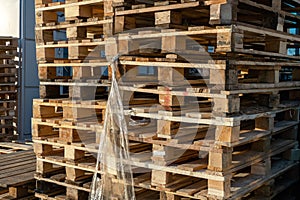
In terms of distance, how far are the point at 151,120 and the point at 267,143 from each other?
1.12m

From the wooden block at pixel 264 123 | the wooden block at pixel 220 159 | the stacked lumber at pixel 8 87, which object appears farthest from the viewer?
the stacked lumber at pixel 8 87

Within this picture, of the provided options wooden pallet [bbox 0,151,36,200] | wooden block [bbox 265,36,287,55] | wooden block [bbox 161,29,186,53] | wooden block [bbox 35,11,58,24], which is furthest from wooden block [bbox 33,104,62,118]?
wooden block [bbox 265,36,287,55]

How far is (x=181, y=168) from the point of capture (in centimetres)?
346

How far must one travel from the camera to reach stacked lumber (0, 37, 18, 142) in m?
8.62

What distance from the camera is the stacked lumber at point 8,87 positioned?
8.62 m

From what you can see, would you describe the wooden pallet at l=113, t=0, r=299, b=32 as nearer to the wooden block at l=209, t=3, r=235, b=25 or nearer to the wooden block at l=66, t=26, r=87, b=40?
the wooden block at l=209, t=3, r=235, b=25

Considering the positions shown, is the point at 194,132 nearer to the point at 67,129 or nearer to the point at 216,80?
the point at 216,80

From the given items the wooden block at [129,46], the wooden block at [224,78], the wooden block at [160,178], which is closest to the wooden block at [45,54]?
the wooden block at [129,46]

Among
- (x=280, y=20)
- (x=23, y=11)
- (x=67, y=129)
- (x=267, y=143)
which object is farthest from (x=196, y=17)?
(x=23, y=11)

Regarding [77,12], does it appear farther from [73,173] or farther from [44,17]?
[73,173]

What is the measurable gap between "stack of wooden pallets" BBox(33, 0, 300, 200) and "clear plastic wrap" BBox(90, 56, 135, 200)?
75 mm

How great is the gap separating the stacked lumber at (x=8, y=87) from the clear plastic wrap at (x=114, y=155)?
5.32 metres

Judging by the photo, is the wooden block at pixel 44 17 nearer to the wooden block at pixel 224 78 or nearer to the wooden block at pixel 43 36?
the wooden block at pixel 43 36

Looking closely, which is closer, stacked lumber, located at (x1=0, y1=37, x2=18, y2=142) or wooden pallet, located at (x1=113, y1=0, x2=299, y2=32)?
wooden pallet, located at (x1=113, y1=0, x2=299, y2=32)
